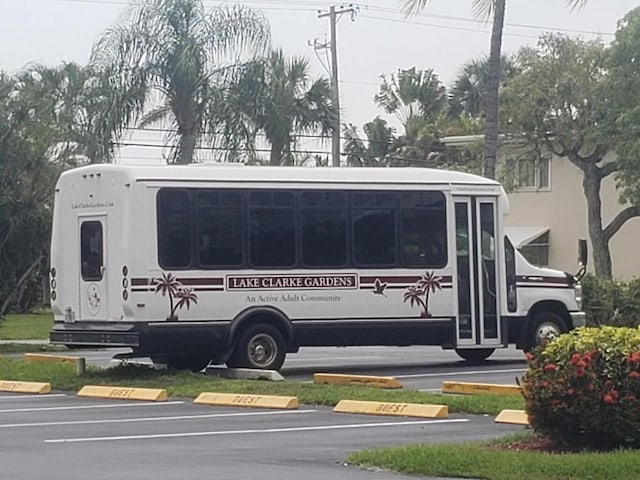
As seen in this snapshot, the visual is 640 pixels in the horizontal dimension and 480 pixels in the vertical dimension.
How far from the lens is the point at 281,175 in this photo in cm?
2092

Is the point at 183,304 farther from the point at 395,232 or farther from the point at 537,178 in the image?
the point at 537,178

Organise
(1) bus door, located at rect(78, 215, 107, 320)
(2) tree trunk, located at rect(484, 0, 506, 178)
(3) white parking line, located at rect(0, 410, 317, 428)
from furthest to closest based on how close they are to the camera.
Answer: (2) tree trunk, located at rect(484, 0, 506, 178) < (1) bus door, located at rect(78, 215, 107, 320) < (3) white parking line, located at rect(0, 410, 317, 428)

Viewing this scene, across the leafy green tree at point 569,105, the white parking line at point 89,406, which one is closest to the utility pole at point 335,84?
the leafy green tree at point 569,105

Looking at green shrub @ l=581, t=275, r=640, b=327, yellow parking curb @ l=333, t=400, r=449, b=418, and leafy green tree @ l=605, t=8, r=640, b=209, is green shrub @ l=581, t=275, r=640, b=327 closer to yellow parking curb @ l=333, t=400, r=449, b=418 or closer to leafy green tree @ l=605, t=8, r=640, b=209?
leafy green tree @ l=605, t=8, r=640, b=209

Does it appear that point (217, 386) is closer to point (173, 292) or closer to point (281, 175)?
point (173, 292)

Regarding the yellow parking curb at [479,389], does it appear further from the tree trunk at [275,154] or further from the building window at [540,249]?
the building window at [540,249]

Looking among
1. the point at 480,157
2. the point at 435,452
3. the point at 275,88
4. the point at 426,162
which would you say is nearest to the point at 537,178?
the point at 480,157

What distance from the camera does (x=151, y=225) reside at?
1984cm

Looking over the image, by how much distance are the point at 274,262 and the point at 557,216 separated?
29063 mm

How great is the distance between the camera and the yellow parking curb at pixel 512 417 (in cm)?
1474

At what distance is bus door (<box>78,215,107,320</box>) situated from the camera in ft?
66.1

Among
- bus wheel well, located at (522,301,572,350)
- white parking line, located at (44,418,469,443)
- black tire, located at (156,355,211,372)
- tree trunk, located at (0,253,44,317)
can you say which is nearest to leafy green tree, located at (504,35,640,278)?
tree trunk, located at (0,253,44,317)

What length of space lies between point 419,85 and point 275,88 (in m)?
36.7

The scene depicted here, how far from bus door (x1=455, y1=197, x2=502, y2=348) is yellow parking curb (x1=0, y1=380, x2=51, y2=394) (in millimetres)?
6238
